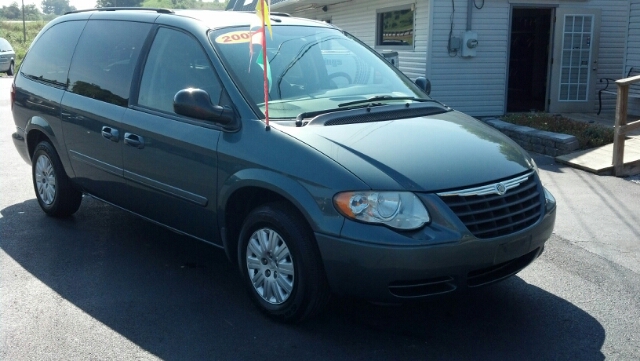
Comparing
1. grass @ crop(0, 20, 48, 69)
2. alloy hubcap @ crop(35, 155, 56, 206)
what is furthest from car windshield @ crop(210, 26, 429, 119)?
grass @ crop(0, 20, 48, 69)

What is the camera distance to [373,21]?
17328 mm

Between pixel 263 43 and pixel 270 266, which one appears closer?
pixel 270 266

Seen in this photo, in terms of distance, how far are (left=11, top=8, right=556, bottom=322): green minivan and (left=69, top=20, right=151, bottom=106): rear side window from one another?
0.05 feet

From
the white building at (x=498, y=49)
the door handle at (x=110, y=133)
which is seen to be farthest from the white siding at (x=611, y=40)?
the door handle at (x=110, y=133)

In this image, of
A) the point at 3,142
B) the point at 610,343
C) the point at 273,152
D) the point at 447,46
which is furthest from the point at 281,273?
the point at 447,46

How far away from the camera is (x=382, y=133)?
14.3 ft

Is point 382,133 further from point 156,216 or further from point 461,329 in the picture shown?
point 156,216

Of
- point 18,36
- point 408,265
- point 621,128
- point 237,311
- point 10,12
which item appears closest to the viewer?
point 408,265

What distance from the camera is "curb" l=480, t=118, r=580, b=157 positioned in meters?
10.1

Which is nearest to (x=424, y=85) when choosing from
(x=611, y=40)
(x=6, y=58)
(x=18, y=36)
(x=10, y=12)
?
(x=611, y=40)

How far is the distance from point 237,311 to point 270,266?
1.57 ft

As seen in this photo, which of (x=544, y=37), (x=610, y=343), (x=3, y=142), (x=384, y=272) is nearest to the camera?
(x=384, y=272)

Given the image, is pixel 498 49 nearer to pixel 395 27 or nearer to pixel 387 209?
pixel 395 27

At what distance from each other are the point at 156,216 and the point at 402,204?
7.25 feet
